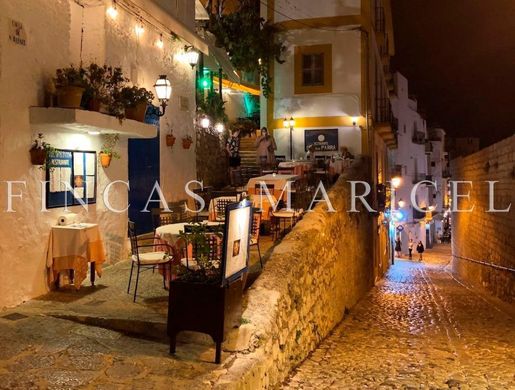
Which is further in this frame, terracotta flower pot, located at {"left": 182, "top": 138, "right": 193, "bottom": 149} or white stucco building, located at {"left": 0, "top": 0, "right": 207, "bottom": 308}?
terracotta flower pot, located at {"left": 182, "top": 138, "right": 193, "bottom": 149}

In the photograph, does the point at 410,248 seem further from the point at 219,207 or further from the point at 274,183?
the point at 219,207

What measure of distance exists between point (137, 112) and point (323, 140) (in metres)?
10.6

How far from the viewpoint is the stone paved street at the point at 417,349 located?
600cm

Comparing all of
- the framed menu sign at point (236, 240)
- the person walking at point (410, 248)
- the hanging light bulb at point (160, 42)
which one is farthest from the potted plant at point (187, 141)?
the person walking at point (410, 248)

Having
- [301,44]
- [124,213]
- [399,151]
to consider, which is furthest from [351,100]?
[399,151]

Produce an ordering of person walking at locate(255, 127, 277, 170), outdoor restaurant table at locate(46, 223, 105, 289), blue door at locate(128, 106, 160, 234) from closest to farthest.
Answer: outdoor restaurant table at locate(46, 223, 105, 289), blue door at locate(128, 106, 160, 234), person walking at locate(255, 127, 277, 170)

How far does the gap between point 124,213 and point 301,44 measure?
11.8m

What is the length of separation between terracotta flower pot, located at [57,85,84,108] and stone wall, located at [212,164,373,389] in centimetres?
345

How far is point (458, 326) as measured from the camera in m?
9.21

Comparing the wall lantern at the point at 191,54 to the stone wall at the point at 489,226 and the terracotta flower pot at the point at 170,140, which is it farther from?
the stone wall at the point at 489,226

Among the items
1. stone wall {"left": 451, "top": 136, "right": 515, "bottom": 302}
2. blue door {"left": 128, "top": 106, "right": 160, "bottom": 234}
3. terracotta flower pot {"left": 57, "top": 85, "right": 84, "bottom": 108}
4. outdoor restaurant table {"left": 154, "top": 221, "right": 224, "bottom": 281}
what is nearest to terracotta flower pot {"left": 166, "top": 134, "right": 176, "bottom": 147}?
blue door {"left": 128, "top": 106, "right": 160, "bottom": 234}

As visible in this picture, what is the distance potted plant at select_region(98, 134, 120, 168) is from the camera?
8.33 m

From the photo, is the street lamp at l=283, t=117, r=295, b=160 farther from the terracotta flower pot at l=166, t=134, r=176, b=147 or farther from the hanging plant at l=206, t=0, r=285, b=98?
the terracotta flower pot at l=166, t=134, r=176, b=147

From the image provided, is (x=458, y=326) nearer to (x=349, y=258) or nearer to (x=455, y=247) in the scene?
(x=349, y=258)
